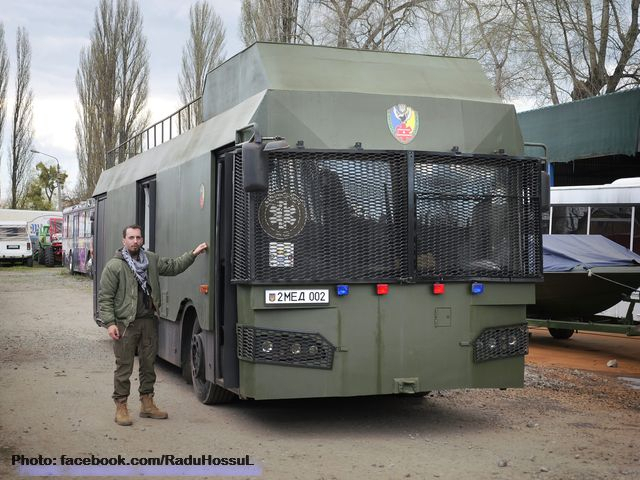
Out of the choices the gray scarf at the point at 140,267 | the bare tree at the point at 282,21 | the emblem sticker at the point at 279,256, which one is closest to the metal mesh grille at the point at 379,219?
the emblem sticker at the point at 279,256

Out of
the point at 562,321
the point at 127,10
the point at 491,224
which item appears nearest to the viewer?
the point at 491,224

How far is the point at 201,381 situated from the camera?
33.2 feet

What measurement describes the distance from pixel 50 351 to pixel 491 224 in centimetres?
871

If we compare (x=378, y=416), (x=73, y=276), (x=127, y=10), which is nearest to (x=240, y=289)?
(x=378, y=416)

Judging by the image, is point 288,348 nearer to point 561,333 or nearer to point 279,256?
point 279,256

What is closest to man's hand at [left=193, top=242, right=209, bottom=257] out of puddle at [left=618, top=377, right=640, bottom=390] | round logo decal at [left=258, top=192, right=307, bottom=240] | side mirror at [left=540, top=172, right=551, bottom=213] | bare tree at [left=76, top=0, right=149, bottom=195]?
round logo decal at [left=258, top=192, right=307, bottom=240]

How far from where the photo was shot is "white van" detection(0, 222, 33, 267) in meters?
47.2

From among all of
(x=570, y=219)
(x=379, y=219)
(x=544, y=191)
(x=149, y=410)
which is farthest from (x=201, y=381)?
(x=570, y=219)

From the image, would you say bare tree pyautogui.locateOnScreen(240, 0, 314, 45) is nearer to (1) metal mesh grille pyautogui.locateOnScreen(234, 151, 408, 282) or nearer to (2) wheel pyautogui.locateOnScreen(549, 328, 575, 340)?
(2) wheel pyautogui.locateOnScreen(549, 328, 575, 340)

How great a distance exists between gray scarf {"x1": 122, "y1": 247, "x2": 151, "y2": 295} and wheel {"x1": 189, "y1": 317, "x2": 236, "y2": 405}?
3.15 feet

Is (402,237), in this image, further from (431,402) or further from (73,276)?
(73,276)

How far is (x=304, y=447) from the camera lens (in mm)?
7984

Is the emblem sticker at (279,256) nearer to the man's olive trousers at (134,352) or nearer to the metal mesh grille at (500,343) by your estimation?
the man's olive trousers at (134,352)

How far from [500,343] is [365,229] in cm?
172
